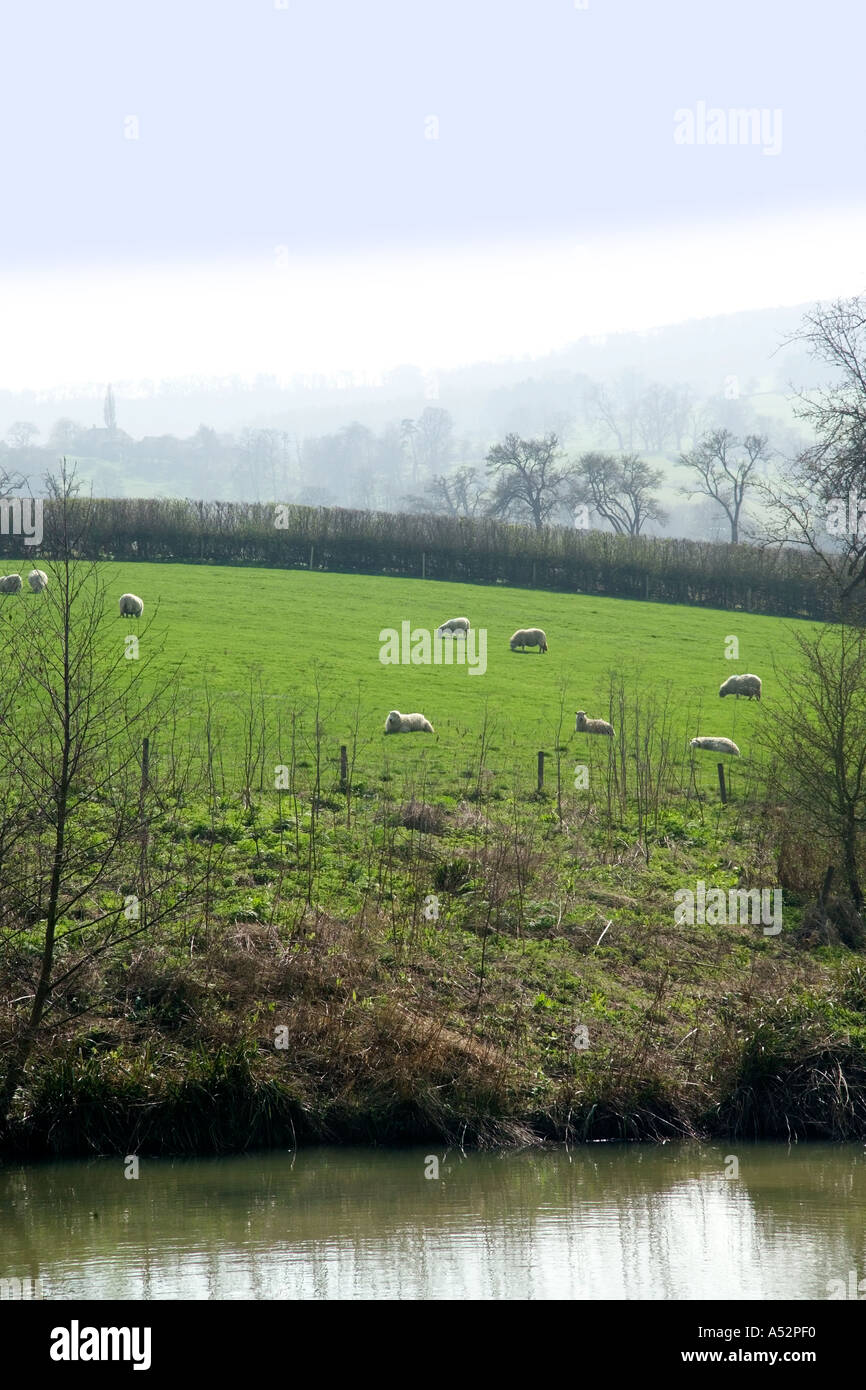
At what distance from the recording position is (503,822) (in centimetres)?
2366

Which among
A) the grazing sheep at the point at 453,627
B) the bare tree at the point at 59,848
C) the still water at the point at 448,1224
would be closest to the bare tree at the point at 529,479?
the grazing sheep at the point at 453,627

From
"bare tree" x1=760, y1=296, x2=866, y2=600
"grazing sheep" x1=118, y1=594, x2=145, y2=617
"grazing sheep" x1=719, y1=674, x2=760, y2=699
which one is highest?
"bare tree" x1=760, y1=296, x2=866, y2=600

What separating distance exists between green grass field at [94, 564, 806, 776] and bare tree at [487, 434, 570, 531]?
166 ft

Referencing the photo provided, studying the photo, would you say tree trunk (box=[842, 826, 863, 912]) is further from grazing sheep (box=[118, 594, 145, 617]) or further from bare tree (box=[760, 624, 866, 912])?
grazing sheep (box=[118, 594, 145, 617])

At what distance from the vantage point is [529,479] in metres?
106

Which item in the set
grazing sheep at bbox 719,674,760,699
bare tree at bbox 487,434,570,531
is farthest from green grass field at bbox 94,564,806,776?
bare tree at bbox 487,434,570,531

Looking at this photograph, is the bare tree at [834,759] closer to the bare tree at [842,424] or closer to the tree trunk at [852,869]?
the tree trunk at [852,869]

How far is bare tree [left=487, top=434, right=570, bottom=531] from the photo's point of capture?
105 meters

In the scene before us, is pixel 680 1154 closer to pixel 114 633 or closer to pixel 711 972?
pixel 711 972

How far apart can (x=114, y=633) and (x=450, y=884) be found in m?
20.2

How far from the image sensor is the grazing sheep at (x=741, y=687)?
38625 mm

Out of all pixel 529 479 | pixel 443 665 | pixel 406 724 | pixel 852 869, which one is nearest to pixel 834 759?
pixel 852 869

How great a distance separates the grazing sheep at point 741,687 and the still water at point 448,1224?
80.2 ft
